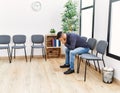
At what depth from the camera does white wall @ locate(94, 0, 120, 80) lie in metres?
3.55

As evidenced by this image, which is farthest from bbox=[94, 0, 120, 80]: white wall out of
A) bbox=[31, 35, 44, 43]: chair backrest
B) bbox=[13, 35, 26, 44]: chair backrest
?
bbox=[13, 35, 26, 44]: chair backrest

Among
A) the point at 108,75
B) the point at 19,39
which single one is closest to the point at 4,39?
the point at 19,39

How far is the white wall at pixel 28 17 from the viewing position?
18.2 ft

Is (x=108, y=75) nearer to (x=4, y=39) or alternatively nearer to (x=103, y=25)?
(x=103, y=25)

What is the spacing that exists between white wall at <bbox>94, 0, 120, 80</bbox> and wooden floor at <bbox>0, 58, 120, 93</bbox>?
356 millimetres

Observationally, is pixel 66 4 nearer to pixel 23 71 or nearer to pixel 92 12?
pixel 92 12

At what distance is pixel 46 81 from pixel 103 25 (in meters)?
1.75

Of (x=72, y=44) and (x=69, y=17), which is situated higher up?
(x=69, y=17)

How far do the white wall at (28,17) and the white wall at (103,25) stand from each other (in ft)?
5.85

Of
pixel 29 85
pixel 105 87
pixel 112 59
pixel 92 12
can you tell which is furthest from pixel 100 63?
pixel 29 85

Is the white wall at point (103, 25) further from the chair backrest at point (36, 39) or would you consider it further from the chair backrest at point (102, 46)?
the chair backrest at point (36, 39)

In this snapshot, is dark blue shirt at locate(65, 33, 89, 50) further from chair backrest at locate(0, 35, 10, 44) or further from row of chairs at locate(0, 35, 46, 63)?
chair backrest at locate(0, 35, 10, 44)

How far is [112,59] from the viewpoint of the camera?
3666mm

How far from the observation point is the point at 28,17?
18.7 feet
